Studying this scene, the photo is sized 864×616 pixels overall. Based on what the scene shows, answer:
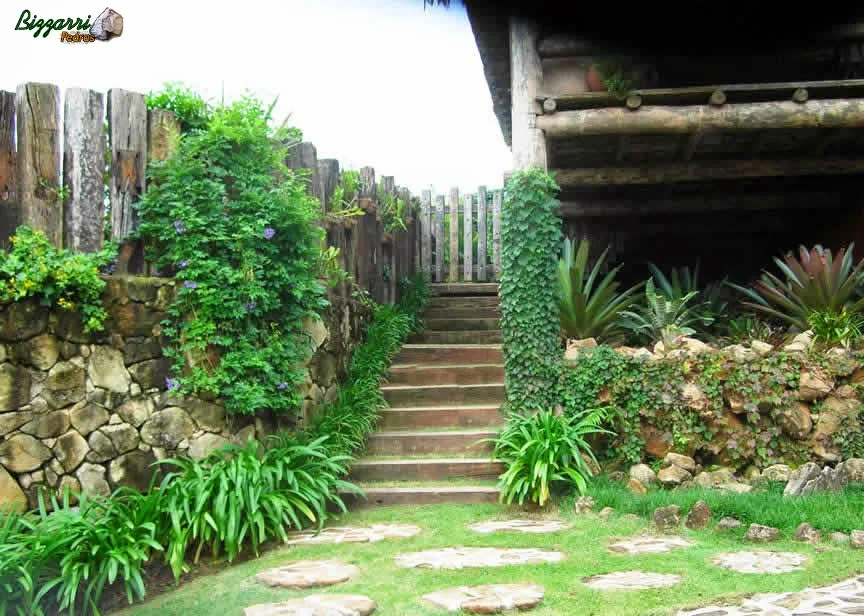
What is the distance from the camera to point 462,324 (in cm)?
882

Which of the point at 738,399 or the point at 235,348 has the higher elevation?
the point at 235,348

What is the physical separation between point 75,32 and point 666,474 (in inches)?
185

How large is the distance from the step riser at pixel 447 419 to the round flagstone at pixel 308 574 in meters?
2.41

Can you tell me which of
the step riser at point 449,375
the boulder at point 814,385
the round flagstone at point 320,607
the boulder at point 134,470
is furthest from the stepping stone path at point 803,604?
the step riser at point 449,375

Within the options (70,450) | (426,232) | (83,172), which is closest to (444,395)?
(70,450)

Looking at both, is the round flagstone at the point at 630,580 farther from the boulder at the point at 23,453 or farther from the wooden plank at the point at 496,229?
the wooden plank at the point at 496,229

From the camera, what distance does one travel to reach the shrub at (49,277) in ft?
14.0

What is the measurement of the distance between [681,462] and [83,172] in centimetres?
468

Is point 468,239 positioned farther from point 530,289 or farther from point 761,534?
point 761,534

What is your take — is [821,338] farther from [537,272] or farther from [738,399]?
[537,272]

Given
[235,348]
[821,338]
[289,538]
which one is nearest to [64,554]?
[289,538]

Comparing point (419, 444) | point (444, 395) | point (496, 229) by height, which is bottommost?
point (419, 444)

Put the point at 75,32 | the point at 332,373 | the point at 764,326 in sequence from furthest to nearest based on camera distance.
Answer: the point at 764,326 → the point at 332,373 → the point at 75,32

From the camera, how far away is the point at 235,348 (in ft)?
16.6
